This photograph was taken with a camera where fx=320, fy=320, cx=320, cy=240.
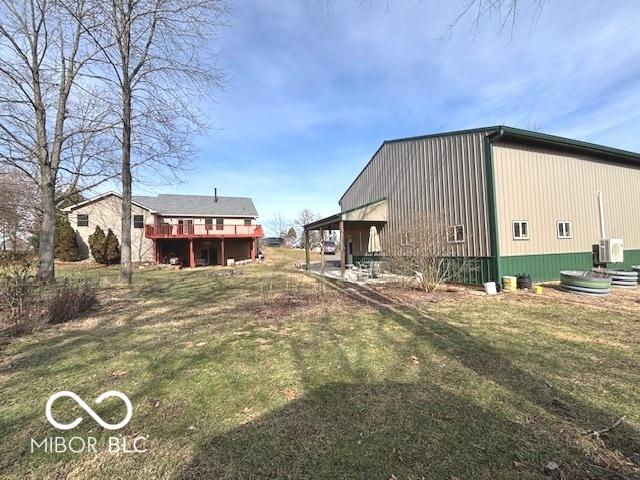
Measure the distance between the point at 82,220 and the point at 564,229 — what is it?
31.5 meters

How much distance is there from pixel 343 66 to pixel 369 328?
29.9ft

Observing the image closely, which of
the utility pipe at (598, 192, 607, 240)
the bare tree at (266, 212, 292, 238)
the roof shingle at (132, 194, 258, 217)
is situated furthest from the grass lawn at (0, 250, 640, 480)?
the bare tree at (266, 212, 292, 238)

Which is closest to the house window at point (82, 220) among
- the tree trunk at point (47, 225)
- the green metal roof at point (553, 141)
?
the tree trunk at point (47, 225)

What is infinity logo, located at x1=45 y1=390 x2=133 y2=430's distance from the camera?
280cm

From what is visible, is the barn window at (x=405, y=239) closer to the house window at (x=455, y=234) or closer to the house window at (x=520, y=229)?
the house window at (x=455, y=234)

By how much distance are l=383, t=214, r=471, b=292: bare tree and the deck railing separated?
57.9 feet

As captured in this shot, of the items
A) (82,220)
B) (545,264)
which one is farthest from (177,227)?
(545,264)

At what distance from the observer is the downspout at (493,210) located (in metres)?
10.8

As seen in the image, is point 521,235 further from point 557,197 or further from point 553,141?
point 553,141

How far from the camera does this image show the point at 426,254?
10.4 metres

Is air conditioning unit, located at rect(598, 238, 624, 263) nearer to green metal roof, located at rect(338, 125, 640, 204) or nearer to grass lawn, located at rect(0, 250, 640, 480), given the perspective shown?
green metal roof, located at rect(338, 125, 640, 204)

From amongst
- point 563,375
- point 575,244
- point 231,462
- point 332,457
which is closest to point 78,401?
point 231,462

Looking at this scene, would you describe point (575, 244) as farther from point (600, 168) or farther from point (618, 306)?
point (618, 306)

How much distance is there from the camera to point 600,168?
14.1 metres
